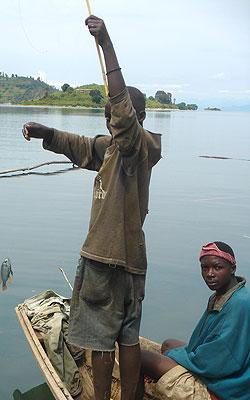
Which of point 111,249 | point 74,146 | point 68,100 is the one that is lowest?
point 68,100

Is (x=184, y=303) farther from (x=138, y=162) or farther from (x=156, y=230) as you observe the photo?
(x=138, y=162)

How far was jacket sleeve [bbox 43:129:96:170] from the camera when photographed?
11.0 ft

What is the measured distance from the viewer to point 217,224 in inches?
456

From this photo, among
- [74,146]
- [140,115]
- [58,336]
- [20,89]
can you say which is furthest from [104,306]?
[20,89]

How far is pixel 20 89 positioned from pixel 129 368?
138m

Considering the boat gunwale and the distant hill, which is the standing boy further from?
the distant hill

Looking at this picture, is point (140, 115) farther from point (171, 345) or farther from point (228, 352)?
point (171, 345)

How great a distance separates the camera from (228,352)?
324 cm

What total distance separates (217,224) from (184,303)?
453 centimetres

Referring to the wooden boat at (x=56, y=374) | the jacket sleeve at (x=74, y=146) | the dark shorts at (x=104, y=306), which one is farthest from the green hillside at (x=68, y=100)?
the dark shorts at (x=104, y=306)

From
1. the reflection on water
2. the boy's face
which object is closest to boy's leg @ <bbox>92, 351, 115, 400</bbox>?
the boy's face

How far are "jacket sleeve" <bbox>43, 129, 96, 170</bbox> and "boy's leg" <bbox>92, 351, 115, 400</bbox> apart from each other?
43.6 inches

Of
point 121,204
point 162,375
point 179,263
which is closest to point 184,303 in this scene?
point 179,263

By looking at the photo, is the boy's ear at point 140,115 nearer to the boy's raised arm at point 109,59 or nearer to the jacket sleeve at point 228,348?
the boy's raised arm at point 109,59
